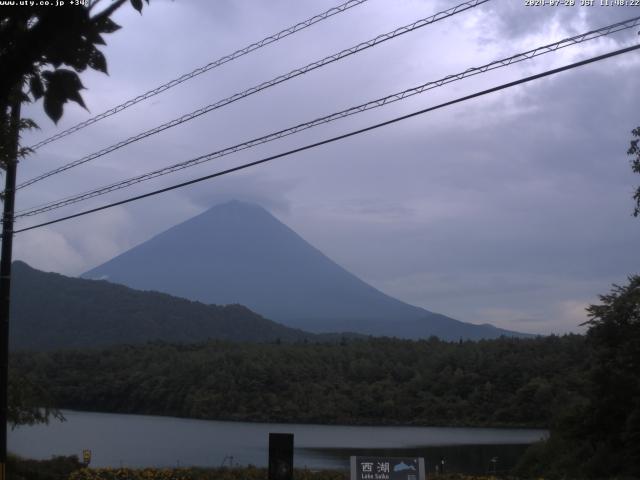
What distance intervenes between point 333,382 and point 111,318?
3080 inches

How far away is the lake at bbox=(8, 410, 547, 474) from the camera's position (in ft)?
102

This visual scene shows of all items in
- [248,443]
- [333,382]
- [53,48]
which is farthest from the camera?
[333,382]

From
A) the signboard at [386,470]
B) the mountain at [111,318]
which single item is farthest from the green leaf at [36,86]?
the mountain at [111,318]

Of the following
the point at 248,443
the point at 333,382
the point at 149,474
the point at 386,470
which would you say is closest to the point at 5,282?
the point at 149,474

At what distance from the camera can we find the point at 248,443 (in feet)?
139

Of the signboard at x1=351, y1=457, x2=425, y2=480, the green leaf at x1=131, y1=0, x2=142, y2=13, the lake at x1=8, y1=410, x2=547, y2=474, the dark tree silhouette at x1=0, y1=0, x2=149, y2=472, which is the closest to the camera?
the dark tree silhouette at x1=0, y1=0, x2=149, y2=472

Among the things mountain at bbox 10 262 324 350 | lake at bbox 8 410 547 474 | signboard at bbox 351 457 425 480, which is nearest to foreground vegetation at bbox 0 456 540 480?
signboard at bbox 351 457 425 480

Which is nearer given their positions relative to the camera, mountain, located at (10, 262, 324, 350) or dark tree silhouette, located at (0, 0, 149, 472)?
dark tree silhouette, located at (0, 0, 149, 472)

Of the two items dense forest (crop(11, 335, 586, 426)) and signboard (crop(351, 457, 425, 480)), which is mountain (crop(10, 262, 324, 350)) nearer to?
dense forest (crop(11, 335, 586, 426))

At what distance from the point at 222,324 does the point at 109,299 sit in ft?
72.6

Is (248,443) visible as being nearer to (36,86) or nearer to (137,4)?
(137,4)

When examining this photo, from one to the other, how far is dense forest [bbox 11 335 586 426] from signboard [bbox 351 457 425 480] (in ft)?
146

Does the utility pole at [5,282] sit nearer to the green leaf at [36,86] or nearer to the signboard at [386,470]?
the signboard at [386,470]

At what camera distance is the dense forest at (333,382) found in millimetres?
58969
